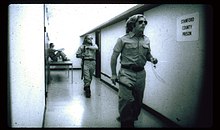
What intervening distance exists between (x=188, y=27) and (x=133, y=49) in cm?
69

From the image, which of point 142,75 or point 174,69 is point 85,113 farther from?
point 174,69

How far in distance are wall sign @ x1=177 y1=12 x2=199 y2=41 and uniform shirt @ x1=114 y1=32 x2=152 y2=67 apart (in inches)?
17.2

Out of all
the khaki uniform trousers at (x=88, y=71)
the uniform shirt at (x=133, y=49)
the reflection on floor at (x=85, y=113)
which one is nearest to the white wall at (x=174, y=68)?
the reflection on floor at (x=85, y=113)

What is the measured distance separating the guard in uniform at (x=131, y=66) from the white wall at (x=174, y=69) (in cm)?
40

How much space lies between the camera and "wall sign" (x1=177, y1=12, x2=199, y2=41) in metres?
2.17

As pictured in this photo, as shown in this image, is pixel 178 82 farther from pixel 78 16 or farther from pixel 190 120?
pixel 78 16

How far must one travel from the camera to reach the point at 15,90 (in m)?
0.99

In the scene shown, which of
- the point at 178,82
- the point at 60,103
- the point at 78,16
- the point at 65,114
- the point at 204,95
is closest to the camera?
the point at 204,95

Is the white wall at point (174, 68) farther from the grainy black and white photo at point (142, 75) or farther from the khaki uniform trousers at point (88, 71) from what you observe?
the khaki uniform trousers at point (88, 71)

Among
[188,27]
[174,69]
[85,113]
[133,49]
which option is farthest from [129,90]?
[85,113]

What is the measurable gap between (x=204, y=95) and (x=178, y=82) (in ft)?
1.57

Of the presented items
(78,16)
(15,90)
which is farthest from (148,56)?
(78,16)

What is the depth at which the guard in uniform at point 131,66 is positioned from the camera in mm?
2391
